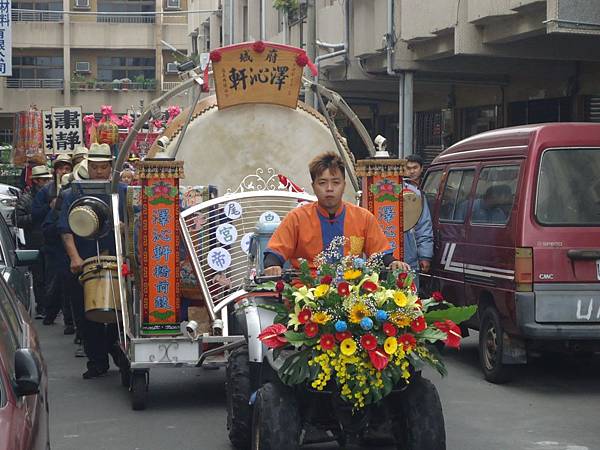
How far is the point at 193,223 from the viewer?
1027 centimetres

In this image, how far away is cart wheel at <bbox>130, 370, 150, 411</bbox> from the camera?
971 cm

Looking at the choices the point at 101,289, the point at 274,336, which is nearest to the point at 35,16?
the point at 101,289

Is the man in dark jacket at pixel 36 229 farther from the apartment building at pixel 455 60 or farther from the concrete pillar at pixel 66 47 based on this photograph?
the concrete pillar at pixel 66 47

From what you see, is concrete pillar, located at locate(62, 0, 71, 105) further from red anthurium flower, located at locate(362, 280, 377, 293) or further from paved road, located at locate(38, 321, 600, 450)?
red anthurium flower, located at locate(362, 280, 377, 293)

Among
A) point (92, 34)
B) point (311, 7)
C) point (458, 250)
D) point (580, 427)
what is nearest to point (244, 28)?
point (311, 7)

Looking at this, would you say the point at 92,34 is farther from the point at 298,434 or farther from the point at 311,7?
the point at 298,434

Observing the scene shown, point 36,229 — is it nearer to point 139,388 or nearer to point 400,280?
point 139,388

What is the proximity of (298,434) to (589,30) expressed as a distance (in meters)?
10.5

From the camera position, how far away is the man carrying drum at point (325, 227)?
7.38 metres

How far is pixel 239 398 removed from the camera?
775 centimetres

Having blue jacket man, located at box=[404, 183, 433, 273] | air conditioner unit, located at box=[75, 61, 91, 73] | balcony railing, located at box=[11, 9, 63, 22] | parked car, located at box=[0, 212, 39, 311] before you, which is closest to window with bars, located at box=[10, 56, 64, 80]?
air conditioner unit, located at box=[75, 61, 91, 73]

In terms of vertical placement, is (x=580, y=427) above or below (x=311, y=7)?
below

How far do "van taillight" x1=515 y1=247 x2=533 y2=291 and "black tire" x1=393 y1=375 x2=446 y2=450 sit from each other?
371cm

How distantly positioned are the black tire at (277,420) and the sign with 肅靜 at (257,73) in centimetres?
495
